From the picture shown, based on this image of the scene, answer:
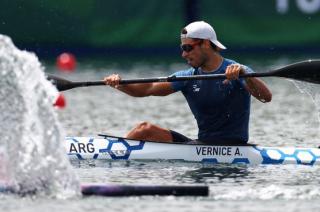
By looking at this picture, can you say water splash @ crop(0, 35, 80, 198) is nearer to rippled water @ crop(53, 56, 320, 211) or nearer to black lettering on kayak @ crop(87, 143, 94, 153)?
rippled water @ crop(53, 56, 320, 211)

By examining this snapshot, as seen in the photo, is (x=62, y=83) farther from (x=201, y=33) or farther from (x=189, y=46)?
(x=201, y=33)

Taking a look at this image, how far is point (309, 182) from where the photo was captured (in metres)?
12.8

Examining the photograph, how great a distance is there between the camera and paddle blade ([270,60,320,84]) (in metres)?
14.7

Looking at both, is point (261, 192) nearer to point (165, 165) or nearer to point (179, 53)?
point (165, 165)

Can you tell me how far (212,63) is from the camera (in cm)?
1466

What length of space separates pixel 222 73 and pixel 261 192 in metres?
2.98

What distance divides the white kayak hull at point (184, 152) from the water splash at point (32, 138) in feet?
8.84

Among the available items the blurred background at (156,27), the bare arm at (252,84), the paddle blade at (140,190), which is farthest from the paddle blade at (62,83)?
the blurred background at (156,27)

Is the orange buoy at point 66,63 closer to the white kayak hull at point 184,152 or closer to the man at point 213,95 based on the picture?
the white kayak hull at point 184,152

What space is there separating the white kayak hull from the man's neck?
946mm

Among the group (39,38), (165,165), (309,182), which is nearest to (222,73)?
(165,165)

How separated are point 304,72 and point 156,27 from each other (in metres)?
16.7

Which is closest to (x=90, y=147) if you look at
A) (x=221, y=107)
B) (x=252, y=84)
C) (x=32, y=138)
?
(x=221, y=107)

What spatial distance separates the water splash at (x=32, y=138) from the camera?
455 inches
